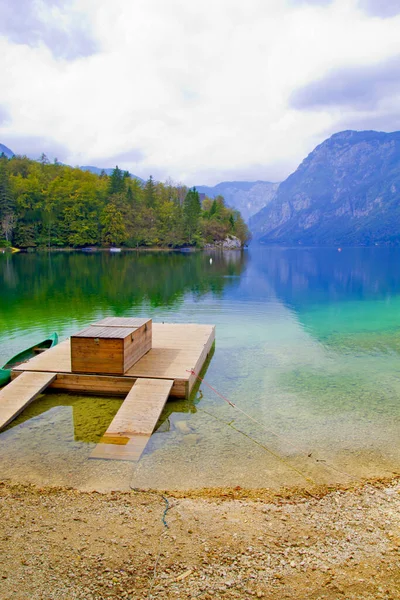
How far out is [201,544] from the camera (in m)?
6.26

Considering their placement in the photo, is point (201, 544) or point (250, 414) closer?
point (201, 544)

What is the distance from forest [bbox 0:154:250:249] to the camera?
120125mm

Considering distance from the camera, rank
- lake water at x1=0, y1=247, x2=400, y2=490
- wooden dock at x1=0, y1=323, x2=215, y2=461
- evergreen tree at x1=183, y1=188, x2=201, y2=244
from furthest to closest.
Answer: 1. evergreen tree at x1=183, y1=188, x2=201, y2=244
2. wooden dock at x1=0, y1=323, x2=215, y2=461
3. lake water at x1=0, y1=247, x2=400, y2=490

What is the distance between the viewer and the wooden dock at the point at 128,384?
382 inches

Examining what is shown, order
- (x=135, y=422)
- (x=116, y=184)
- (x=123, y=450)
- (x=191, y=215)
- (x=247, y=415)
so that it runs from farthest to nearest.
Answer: (x=191, y=215) < (x=116, y=184) < (x=247, y=415) < (x=135, y=422) < (x=123, y=450)

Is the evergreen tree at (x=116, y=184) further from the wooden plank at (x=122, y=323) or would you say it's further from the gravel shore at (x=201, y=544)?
the gravel shore at (x=201, y=544)

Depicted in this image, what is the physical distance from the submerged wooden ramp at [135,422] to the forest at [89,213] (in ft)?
379

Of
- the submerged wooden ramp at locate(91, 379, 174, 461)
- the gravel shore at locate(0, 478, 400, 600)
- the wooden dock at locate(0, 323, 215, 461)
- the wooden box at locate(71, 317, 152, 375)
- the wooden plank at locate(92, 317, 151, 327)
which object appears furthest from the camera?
the wooden plank at locate(92, 317, 151, 327)

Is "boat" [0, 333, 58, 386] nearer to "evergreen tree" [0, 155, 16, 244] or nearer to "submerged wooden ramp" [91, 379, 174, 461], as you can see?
"submerged wooden ramp" [91, 379, 174, 461]

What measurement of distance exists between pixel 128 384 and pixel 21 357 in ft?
16.4

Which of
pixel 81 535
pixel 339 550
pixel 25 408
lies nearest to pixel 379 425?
pixel 339 550

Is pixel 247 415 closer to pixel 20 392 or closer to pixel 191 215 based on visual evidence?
pixel 20 392

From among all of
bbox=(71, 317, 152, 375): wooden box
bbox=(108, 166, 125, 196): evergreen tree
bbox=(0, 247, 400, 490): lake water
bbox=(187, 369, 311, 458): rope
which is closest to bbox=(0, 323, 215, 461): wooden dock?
bbox=(71, 317, 152, 375): wooden box

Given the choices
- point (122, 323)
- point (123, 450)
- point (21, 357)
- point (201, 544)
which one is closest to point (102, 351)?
point (122, 323)
